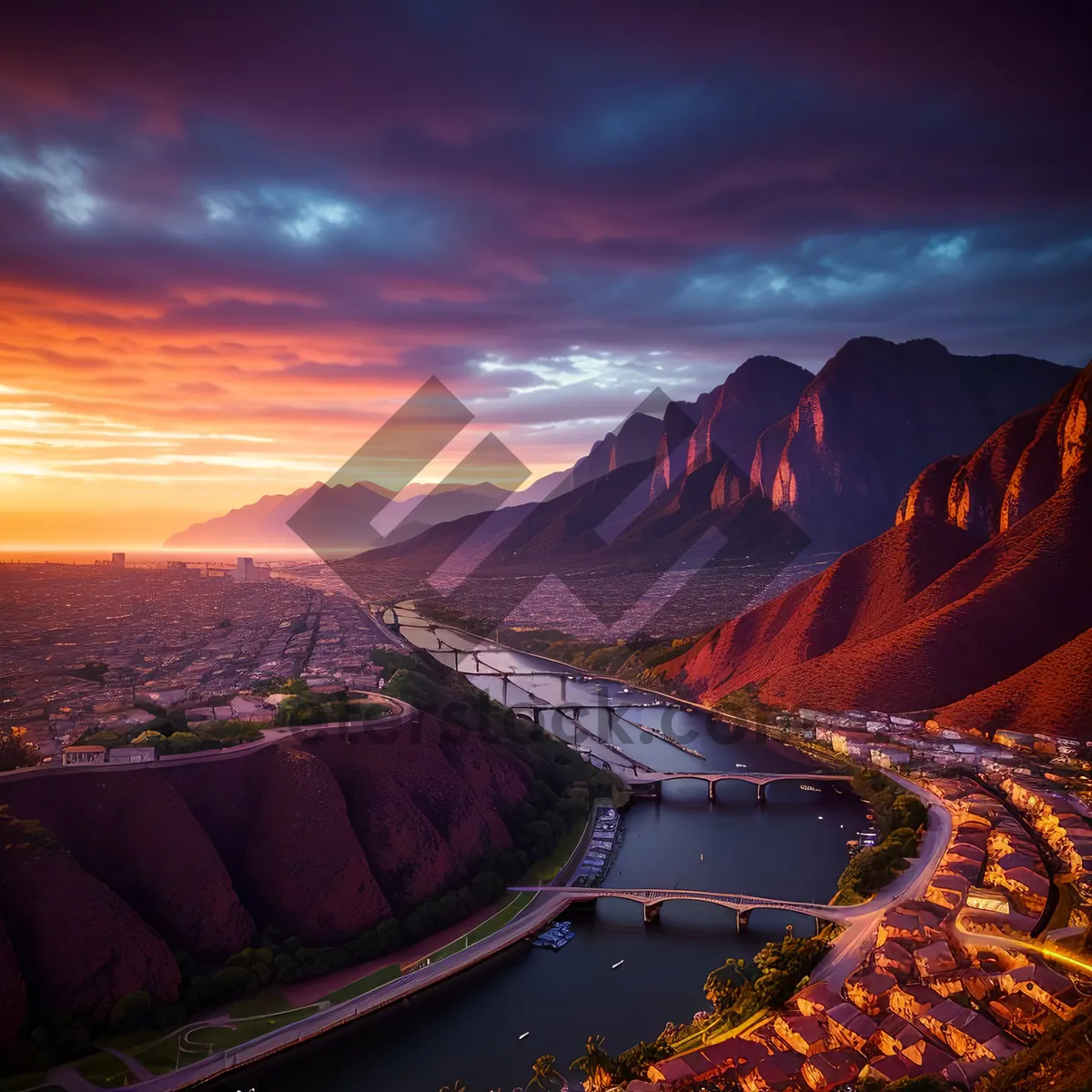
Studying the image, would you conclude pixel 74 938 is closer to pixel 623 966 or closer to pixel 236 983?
pixel 236 983

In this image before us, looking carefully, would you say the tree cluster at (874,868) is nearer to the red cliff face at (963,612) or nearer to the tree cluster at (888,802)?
the tree cluster at (888,802)

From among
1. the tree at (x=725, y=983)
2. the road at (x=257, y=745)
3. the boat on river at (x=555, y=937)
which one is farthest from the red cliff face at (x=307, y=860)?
the tree at (x=725, y=983)

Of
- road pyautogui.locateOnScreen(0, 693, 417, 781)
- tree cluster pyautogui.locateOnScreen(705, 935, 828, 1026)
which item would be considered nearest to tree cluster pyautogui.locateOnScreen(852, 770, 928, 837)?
tree cluster pyautogui.locateOnScreen(705, 935, 828, 1026)

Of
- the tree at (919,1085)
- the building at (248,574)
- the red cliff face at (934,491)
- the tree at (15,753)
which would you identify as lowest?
the tree at (919,1085)

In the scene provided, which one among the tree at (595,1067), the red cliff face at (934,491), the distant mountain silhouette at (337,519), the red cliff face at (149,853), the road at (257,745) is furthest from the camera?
the distant mountain silhouette at (337,519)

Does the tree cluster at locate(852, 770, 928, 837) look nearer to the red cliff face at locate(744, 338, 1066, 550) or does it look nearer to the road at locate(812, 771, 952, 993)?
the road at locate(812, 771, 952, 993)
